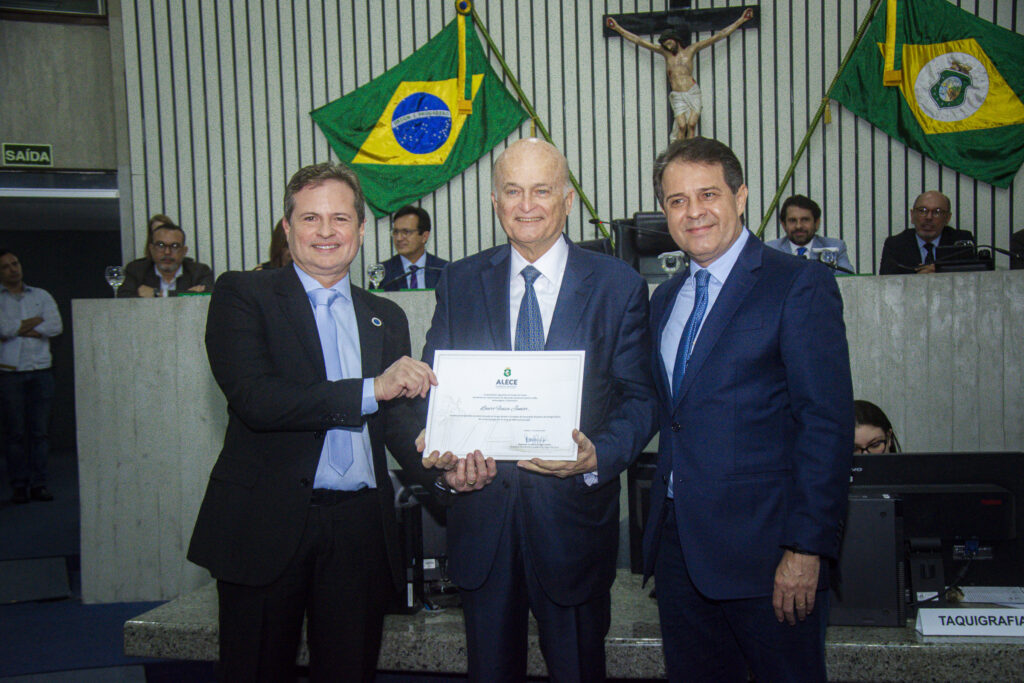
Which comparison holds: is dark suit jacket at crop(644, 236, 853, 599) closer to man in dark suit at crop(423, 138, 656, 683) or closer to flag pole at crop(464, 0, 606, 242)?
man in dark suit at crop(423, 138, 656, 683)

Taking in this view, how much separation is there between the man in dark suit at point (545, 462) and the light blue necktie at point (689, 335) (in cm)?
7

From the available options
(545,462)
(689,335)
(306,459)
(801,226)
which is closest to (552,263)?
(689,335)

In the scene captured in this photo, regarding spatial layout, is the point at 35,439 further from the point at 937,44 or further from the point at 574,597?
the point at 937,44

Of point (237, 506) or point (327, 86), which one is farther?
point (327, 86)

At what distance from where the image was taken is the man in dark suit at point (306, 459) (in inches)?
62.6

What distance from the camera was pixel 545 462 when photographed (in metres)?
1.50

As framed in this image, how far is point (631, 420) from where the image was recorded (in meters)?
1.62

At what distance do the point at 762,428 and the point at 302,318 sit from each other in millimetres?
1012

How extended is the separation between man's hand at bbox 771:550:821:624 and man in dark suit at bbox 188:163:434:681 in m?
0.78

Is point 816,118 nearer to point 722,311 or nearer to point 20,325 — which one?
point 722,311

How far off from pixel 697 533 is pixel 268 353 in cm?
100

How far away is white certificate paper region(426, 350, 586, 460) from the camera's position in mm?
1504

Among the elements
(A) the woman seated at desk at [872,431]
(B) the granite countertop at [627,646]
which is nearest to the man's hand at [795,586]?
(B) the granite countertop at [627,646]

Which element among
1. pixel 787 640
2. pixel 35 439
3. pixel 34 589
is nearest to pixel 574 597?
pixel 787 640
